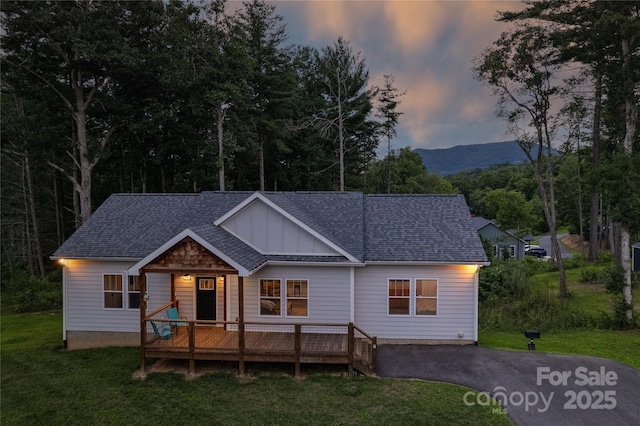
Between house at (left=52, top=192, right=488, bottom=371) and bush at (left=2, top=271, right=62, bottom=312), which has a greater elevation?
house at (left=52, top=192, right=488, bottom=371)

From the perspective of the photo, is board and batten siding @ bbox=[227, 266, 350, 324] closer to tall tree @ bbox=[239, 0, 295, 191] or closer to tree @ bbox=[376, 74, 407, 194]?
tall tree @ bbox=[239, 0, 295, 191]

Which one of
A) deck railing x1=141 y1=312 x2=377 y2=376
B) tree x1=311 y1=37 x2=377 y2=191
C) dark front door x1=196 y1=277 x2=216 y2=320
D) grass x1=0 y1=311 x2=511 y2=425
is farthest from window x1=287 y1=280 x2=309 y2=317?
tree x1=311 y1=37 x2=377 y2=191

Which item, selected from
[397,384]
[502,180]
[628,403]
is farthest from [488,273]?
[502,180]

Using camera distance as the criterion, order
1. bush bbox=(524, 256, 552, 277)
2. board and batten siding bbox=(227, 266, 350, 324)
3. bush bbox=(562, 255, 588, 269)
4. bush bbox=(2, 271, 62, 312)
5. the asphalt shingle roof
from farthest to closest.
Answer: bush bbox=(562, 255, 588, 269), bush bbox=(524, 256, 552, 277), bush bbox=(2, 271, 62, 312), the asphalt shingle roof, board and batten siding bbox=(227, 266, 350, 324)

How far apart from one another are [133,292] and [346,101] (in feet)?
69.7

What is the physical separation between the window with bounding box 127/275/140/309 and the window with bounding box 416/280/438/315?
9.38 metres

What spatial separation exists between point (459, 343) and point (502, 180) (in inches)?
2888

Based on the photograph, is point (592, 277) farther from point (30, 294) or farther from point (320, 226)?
point (30, 294)

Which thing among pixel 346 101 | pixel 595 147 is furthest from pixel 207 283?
pixel 595 147

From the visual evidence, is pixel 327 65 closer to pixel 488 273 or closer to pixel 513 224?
pixel 488 273

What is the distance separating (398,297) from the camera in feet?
37.7

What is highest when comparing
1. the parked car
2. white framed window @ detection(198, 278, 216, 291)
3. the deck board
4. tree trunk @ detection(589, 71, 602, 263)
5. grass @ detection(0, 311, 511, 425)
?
tree trunk @ detection(589, 71, 602, 263)

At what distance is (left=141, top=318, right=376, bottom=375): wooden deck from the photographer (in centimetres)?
952

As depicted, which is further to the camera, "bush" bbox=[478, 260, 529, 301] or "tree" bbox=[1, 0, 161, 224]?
"tree" bbox=[1, 0, 161, 224]
